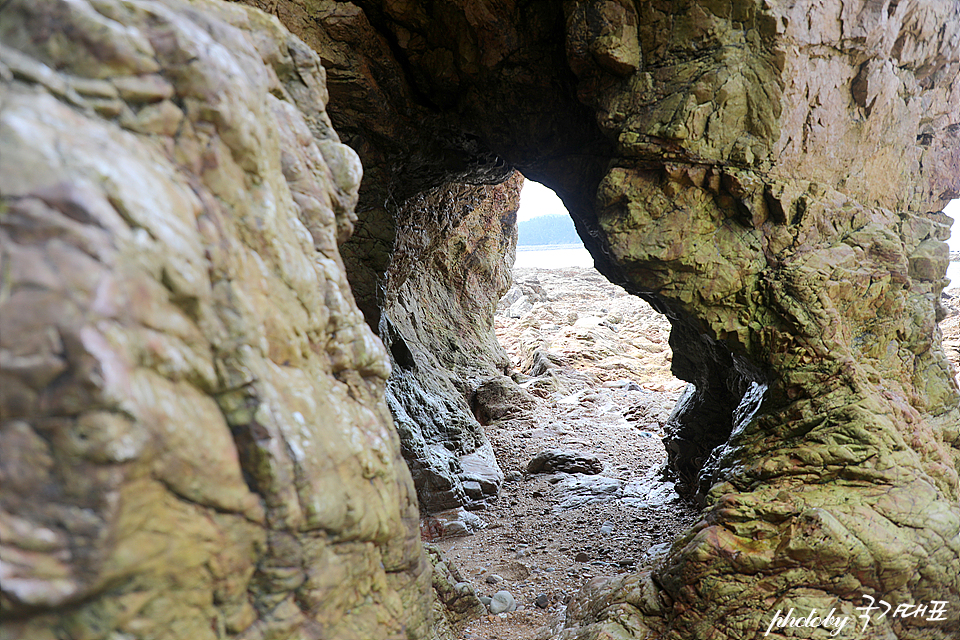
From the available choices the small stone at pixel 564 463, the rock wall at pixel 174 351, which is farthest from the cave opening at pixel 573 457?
the rock wall at pixel 174 351

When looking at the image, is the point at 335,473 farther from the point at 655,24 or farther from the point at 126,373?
the point at 655,24

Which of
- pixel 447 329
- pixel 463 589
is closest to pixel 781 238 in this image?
pixel 463 589

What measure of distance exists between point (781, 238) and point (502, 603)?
3.55 meters

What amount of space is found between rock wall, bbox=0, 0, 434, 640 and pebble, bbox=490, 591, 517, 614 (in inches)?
96.1

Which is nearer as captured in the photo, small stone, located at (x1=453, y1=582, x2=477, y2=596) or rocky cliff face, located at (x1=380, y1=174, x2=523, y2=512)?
small stone, located at (x1=453, y1=582, x2=477, y2=596)

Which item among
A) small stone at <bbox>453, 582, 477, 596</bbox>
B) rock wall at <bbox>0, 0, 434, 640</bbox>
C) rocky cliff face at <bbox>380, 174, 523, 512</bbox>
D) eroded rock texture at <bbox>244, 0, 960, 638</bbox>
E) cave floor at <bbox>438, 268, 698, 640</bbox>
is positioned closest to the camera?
rock wall at <bbox>0, 0, 434, 640</bbox>

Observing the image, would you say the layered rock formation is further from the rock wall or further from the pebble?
the pebble

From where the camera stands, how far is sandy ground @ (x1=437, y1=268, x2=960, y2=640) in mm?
4707

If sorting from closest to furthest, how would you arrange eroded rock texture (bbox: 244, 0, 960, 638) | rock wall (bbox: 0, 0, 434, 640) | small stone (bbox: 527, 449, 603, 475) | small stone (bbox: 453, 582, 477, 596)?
1. rock wall (bbox: 0, 0, 434, 640)
2. eroded rock texture (bbox: 244, 0, 960, 638)
3. small stone (bbox: 453, 582, 477, 596)
4. small stone (bbox: 527, 449, 603, 475)

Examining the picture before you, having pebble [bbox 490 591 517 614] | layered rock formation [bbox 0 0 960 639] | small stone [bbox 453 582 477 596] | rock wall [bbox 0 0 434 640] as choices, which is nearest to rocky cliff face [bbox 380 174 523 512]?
layered rock formation [bbox 0 0 960 639]

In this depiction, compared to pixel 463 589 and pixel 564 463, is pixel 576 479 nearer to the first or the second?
pixel 564 463

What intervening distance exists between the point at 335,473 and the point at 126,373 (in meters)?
0.75

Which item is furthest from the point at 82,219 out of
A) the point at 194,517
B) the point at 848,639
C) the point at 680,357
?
the point at 680,357

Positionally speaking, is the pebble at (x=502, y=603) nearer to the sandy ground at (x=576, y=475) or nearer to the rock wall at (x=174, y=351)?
the sandy ground at (x=576, y=475)
